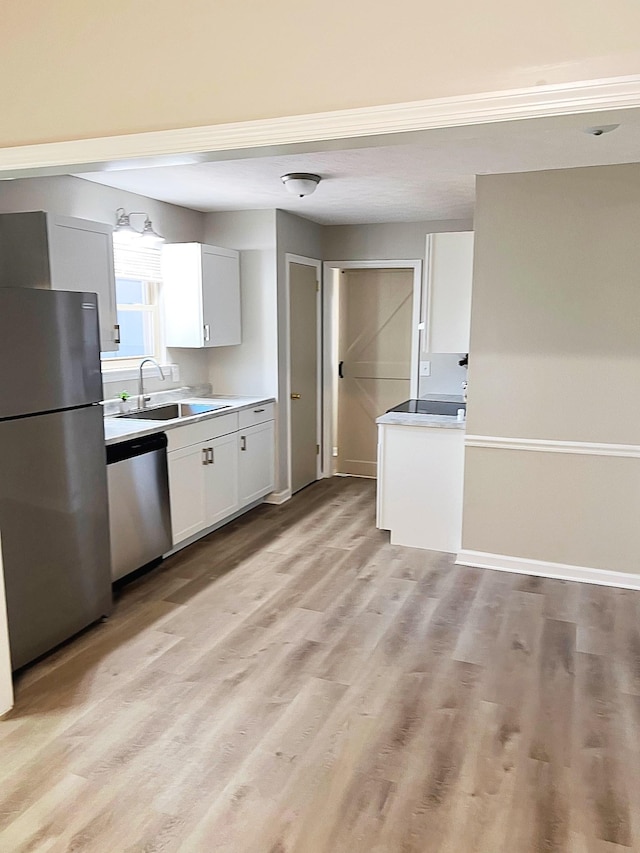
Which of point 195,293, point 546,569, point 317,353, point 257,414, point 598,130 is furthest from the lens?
point 317,353

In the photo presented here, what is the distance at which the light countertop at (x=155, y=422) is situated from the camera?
358 cm

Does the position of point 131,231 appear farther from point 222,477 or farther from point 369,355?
point 369,355

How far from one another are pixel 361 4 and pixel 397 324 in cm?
470

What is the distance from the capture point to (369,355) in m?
6.31

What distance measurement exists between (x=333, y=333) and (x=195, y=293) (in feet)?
6.16

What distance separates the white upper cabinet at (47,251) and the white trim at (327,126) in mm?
1405

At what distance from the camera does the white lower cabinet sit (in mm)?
→ 4094

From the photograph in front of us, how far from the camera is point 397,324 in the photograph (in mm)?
6156

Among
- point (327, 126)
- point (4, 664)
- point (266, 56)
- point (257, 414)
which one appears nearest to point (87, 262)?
point (257, 414)

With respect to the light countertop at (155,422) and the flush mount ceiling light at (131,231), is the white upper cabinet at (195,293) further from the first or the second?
the light countertop at (155,422)

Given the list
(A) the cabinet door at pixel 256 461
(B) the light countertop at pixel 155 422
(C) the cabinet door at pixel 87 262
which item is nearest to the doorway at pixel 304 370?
(A) the cabinet door at pixel 256 461

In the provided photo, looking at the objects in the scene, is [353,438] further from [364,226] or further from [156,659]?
[156,659]

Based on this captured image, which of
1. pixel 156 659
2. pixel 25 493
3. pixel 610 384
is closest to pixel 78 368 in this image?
pixel 25 493

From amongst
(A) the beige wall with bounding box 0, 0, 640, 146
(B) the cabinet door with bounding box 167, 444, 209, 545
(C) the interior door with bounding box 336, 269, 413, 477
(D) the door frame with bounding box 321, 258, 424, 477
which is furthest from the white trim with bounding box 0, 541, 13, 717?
(C) the interior door with bounding box 336, 269, 413, 477
